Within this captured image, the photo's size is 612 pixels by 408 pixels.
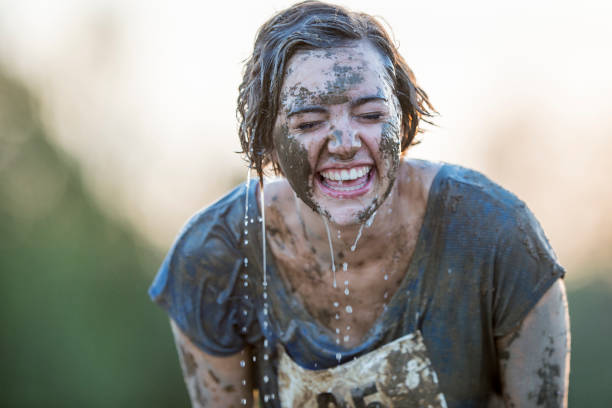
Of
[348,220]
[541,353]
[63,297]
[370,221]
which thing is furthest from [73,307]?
[541,353]

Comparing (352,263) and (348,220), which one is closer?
(348,220)

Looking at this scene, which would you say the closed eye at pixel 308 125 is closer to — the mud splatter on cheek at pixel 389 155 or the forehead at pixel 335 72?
the forehead at pixel 335 72

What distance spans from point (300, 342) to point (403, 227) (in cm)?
58

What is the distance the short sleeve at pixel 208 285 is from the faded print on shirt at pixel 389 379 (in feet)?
1.43

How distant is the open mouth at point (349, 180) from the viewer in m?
2.63

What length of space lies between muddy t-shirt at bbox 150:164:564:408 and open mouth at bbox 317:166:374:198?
0.32 m

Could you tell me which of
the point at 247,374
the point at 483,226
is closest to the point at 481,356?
the point at 483,226

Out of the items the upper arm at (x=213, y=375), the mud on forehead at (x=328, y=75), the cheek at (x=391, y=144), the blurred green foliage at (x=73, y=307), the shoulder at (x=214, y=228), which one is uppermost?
the mud on forehead at (x=328, y=75)

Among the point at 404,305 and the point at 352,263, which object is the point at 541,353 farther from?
the point at 352,263

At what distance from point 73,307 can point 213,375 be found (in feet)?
17.4

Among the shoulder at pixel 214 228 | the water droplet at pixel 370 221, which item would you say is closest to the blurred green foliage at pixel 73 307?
the shoulder at pixel 214 228

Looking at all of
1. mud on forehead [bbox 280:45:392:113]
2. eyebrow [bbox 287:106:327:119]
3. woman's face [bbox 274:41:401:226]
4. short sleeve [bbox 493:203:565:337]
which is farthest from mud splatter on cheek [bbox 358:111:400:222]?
short sleeve [bbox 493:203:565:337]

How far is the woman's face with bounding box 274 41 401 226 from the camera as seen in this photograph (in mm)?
A: 2580

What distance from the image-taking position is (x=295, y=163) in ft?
8.78
